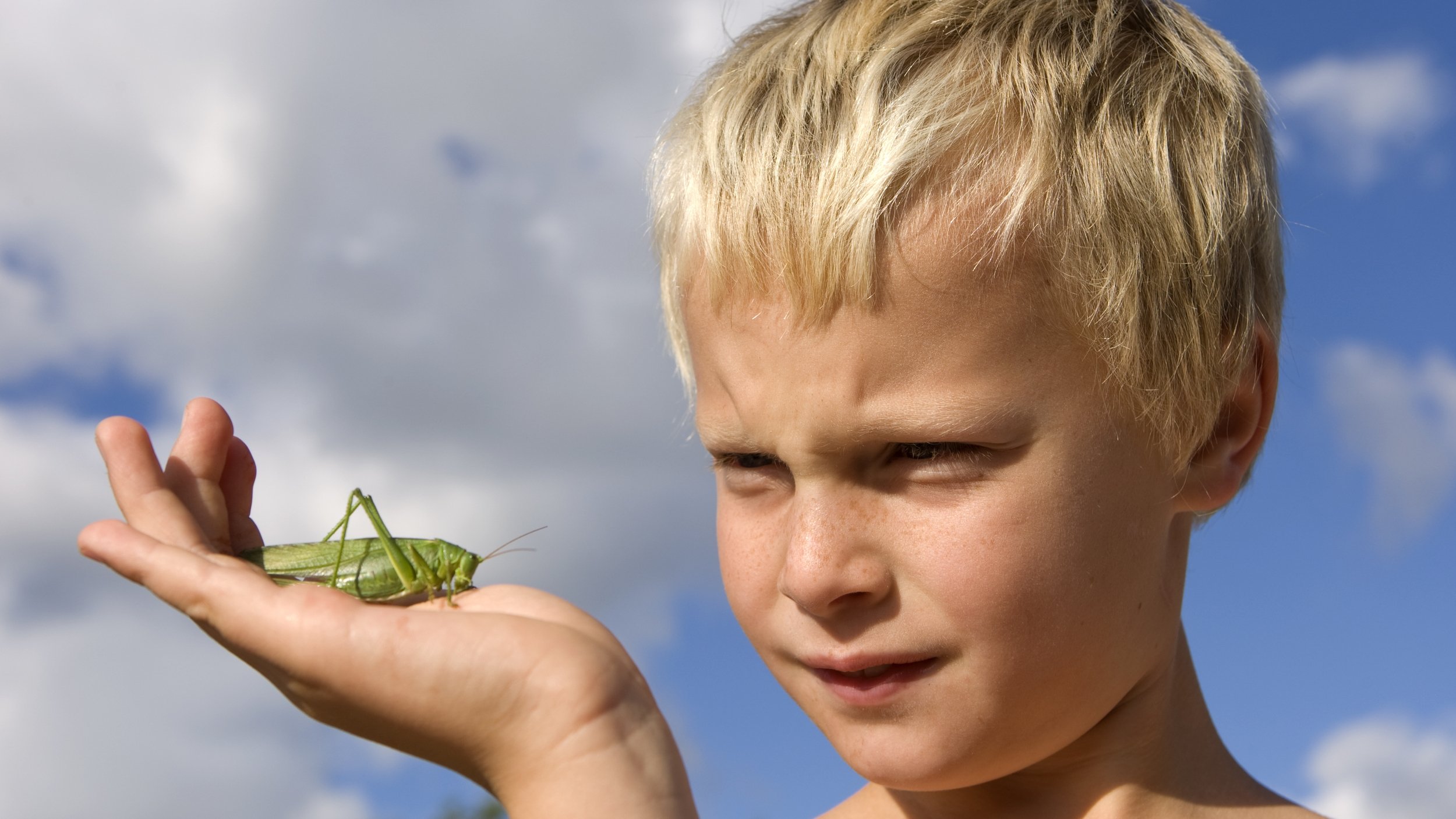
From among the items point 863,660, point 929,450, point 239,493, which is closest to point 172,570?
point 239,493

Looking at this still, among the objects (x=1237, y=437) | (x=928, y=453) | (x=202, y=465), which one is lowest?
(x=928, y=453)

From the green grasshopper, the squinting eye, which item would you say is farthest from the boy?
the green grasshopper

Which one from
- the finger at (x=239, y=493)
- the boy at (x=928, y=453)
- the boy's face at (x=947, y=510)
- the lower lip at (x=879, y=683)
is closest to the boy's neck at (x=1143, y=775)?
the boy at (x=928, y=453)

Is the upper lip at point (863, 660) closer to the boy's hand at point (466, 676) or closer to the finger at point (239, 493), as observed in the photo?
the boy's hand at point (466, 676)

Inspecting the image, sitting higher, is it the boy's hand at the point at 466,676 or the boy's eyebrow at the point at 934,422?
the boy's eyebrow at the point at 934,422

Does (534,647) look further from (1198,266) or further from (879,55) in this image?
(1198,266)

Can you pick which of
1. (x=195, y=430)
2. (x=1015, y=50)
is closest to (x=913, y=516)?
(x=1015, y=50)

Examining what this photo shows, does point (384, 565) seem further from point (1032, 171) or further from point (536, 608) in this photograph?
point (1032, 171)
